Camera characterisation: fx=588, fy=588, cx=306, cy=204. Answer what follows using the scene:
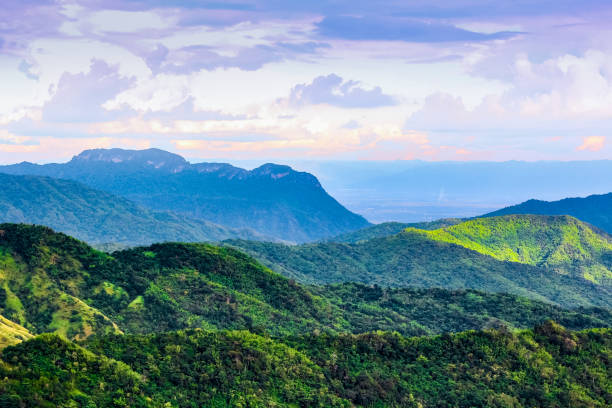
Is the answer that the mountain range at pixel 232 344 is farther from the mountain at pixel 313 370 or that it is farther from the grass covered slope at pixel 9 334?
the grass covered slope at pixel 9 334

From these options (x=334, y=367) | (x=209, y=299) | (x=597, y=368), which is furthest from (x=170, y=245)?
(x=597, y=368)

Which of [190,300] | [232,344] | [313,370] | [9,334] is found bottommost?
[313,370]

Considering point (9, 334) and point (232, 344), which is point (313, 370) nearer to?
point (232, 344)

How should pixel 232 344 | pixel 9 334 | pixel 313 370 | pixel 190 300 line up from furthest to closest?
pixel 190 300 < pixel 313 370 < pixel 232 344 < pixel 9 334

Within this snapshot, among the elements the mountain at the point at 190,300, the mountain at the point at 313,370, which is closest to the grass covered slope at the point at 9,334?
the mountain at the point at 313,370

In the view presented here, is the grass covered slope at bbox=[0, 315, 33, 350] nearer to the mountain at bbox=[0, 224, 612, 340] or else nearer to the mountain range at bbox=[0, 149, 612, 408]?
the mountain range at bbox=[0, 149, 612, 408]

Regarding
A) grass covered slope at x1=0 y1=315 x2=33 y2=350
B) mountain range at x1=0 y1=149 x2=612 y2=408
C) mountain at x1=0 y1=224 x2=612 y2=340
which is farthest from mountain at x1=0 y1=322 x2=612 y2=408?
mountain at x1=0 y1=224 x2=612 y2=340

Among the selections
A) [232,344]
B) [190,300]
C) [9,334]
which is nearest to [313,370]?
[232,344]
